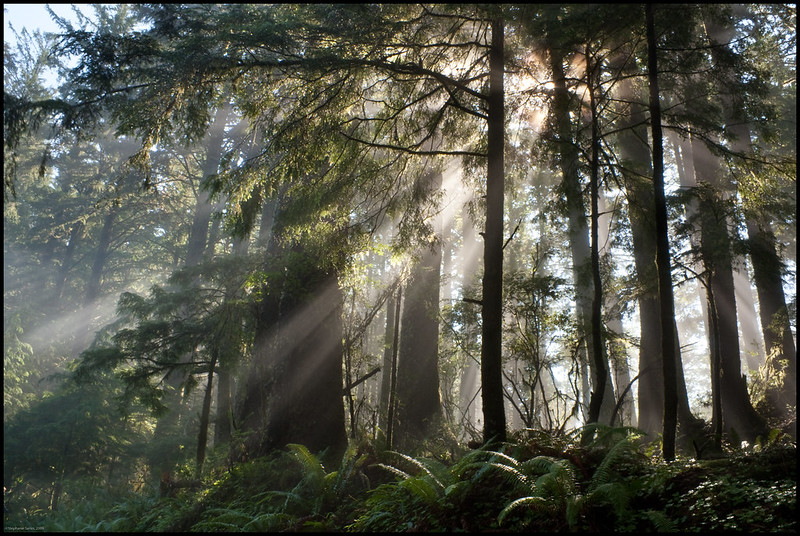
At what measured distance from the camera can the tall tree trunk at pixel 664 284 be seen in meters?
5.82

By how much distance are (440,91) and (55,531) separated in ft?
33.6

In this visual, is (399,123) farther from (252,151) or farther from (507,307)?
(252,151)

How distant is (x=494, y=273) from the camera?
689cm

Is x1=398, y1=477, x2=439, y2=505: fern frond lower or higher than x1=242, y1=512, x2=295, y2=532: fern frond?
higher

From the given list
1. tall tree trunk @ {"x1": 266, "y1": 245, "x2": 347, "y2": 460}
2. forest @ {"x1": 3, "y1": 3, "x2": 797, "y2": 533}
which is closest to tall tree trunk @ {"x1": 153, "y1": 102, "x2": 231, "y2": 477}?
forest @ {"x1": 3, "y1": 3, "x2": 797, "y2": 533}

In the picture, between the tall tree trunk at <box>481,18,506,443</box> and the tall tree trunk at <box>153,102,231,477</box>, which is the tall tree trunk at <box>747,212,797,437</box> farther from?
the tall tree trunk at <box>153,102,231,477</box>

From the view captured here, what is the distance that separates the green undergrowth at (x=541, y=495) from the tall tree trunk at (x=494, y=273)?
1.52ft

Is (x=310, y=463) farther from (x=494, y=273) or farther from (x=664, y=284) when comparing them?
(x=664, y=284)

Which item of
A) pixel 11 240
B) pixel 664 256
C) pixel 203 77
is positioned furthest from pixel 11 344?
pixel 664 256

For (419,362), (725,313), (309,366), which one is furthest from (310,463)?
(725,313)

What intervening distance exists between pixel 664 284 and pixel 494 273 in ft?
6.88

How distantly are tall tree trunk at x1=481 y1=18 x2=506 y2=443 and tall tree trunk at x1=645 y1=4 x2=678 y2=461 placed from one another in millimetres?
1936

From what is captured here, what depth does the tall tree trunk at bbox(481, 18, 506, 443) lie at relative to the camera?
661 cm

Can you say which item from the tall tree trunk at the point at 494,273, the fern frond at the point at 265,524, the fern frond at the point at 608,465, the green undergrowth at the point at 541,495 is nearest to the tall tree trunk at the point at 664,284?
the green undergrowth at the point at 541,495
